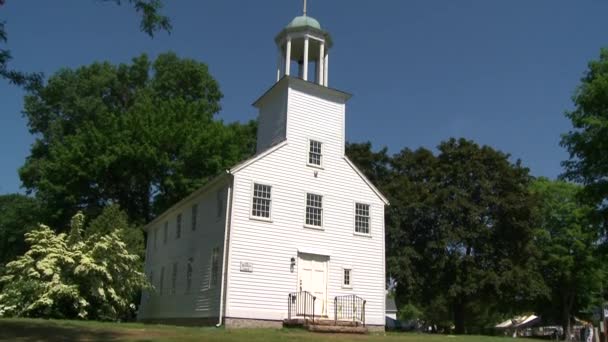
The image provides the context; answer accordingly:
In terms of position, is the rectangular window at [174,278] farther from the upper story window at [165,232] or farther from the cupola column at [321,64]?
the cupola column at [321,64]

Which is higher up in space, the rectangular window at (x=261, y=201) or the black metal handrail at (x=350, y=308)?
the rectangular window at (x=261, y=201)

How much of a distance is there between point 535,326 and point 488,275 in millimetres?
27318

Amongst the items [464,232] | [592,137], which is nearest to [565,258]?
[464,232]

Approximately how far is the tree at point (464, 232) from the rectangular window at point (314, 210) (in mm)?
11285

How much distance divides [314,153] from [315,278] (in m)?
5.12

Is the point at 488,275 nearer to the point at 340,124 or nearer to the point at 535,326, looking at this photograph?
the point at 340,124

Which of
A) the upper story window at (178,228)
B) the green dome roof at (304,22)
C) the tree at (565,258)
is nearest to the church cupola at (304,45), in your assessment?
the green dome roof at (304,22)

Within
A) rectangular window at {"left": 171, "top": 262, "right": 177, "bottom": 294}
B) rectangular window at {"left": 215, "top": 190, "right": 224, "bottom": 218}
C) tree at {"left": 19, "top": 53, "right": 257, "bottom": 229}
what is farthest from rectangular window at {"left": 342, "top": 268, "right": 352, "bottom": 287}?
tree at {"left": 19, "top": 53, "right": 257, "bottom": 229}

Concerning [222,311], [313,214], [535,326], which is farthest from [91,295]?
[535,326]

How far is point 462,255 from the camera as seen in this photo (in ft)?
115

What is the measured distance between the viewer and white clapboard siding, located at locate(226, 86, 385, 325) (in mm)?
22078

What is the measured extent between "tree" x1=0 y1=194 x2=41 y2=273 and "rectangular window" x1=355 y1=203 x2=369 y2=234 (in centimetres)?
2619

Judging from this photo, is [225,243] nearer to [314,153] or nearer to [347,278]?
[347,278]

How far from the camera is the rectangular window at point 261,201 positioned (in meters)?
22.9
